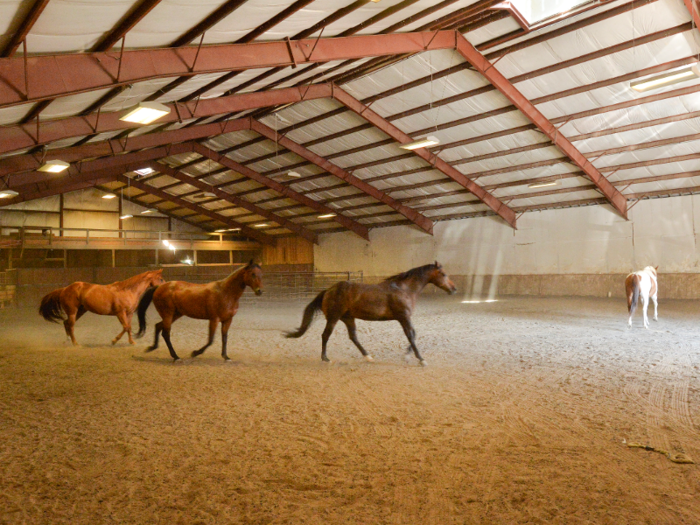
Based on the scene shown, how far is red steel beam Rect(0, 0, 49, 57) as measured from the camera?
515 cm

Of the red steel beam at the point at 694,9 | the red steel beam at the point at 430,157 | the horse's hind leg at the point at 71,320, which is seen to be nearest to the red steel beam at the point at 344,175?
the red steel beam at the point at 430,157

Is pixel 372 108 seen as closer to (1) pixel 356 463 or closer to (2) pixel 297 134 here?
(2) pixel 297 134

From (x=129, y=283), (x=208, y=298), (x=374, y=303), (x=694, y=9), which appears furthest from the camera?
(x=694, y=9)

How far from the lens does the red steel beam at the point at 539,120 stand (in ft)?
38.9

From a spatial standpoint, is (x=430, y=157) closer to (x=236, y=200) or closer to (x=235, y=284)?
(x=235, y=284)

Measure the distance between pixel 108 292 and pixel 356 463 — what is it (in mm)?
6900

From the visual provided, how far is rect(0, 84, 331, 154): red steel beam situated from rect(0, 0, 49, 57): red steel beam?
13.3 ft

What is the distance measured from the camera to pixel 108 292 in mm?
8477

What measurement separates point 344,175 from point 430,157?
461 cm

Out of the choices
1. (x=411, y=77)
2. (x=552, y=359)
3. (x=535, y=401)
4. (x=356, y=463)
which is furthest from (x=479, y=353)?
(x=411, y=77)

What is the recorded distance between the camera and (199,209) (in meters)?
28.8

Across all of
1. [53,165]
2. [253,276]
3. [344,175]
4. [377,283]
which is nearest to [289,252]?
[344,175]

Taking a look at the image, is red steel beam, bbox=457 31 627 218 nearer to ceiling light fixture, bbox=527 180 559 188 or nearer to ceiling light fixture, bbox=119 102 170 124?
ceiling light fixture, bbox=527 180 559 188

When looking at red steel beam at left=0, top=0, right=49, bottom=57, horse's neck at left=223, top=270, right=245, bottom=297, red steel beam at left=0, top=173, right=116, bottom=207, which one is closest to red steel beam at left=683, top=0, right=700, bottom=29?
horse's neck at left=223, top=270, right=245, bottom=297
